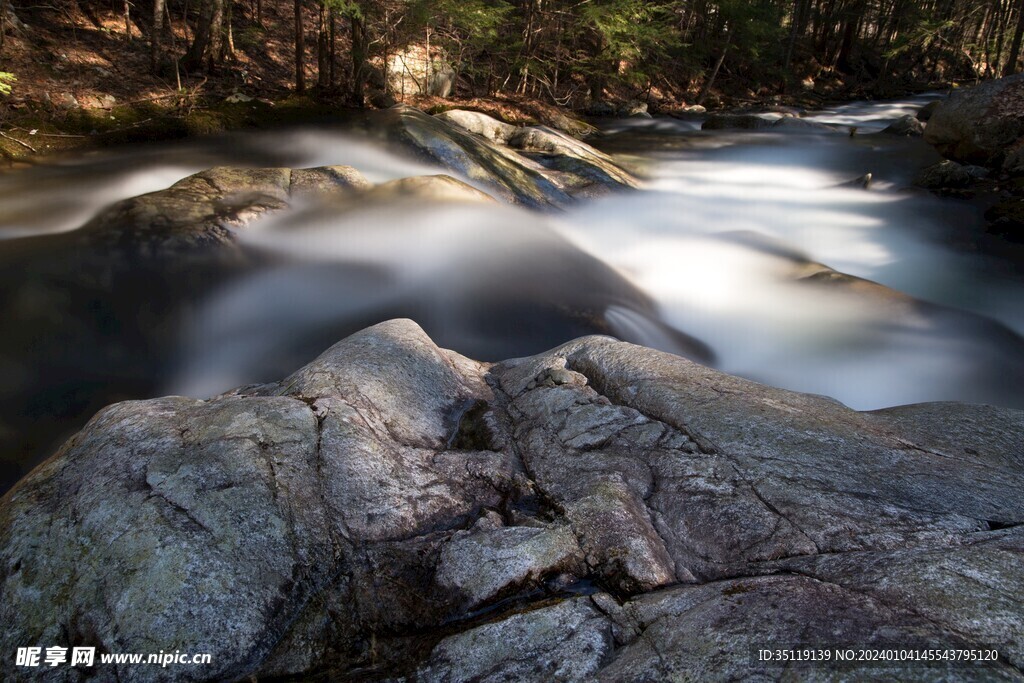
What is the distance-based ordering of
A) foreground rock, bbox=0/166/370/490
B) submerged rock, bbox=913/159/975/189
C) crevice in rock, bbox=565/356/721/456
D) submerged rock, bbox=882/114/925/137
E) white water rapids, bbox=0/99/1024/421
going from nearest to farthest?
crevice in rock, bbox=565/356/721/456 < foreground rock, bbox=0/166/370/490 < white water rapids, bbox=0/99/1024/421 < submerged rock, bbox=913/159/975/189 < submerged rock, bbox=882/114/925/137

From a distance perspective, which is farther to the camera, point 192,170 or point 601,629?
point 192,170

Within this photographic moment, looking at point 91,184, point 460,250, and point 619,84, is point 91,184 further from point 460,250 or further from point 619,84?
point 619,84

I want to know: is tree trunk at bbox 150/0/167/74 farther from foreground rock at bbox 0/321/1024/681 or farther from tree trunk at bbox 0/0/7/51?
foreground rock at bbox 0/321/1024/681

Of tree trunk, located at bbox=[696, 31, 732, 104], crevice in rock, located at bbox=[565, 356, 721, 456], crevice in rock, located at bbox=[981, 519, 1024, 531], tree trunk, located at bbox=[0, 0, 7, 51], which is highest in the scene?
tree trunk, located at bbox=[696, 31, 732, 104]

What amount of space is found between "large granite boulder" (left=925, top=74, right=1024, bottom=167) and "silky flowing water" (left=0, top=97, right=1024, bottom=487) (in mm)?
2268

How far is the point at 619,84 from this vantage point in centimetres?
2494

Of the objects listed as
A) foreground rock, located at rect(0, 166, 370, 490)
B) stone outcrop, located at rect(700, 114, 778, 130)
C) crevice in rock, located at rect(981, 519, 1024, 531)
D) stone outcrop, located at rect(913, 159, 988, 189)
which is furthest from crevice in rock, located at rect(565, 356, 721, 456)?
stone outcrop, located at rect(700, 114, 778, 130)

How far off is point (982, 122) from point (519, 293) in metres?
12.2

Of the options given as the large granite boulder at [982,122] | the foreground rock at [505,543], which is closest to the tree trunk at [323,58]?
the foreground rock at [505,543]

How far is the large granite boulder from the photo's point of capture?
12.5 m

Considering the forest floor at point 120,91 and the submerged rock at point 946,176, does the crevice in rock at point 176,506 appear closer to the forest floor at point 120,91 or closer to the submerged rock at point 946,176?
the forest floor at point 120,91

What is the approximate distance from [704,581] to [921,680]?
92cm

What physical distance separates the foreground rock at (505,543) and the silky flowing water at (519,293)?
10.2ft

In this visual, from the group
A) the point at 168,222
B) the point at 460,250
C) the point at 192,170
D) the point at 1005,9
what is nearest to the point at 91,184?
the point at 192,170
